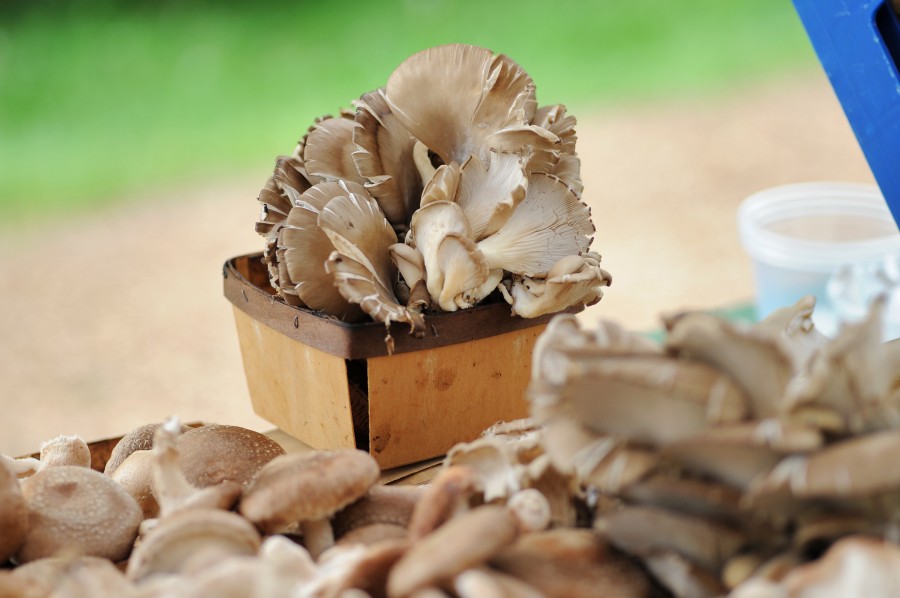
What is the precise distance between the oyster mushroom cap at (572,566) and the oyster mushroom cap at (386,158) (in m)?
0.70

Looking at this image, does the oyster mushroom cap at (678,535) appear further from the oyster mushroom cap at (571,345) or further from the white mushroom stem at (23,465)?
the white mushroom stem at (23,465)

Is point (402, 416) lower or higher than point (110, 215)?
lower

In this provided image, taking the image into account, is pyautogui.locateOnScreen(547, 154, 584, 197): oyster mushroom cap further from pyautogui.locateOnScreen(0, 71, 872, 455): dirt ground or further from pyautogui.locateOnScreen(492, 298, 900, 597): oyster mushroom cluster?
pyautogui.locateOnScreen(0, 71, 872, 455): dirt ground

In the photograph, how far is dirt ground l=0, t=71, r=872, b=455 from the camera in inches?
180

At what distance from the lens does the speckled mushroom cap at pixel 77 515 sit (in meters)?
0.89

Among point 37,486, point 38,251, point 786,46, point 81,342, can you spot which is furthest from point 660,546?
point 786,46

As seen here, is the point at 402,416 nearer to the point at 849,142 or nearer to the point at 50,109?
the point at 50,109

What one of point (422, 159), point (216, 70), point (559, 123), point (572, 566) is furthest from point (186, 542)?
point (216, 70)

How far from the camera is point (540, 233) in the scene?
1.32m

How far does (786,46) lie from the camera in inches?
327

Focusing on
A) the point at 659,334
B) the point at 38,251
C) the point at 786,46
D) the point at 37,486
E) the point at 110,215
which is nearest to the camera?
the point at 37,486

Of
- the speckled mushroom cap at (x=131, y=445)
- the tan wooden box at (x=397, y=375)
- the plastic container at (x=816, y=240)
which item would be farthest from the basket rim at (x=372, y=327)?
the plastic container at (x=816, y=240)

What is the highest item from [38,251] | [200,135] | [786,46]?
[786,46]

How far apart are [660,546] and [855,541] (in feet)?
0.48
